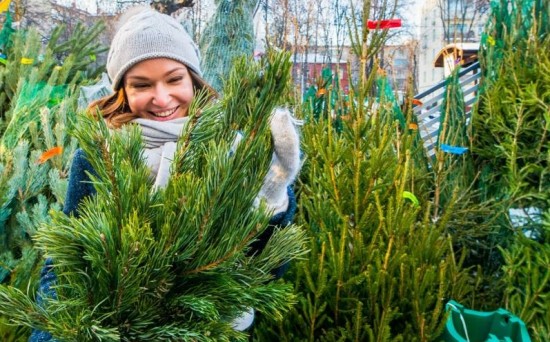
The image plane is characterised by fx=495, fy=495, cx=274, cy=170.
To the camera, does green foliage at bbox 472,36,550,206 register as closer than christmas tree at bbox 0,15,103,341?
No

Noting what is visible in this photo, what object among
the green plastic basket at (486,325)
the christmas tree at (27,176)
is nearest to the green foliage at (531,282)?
the green plastic basket at (486,325)

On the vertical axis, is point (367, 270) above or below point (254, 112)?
below

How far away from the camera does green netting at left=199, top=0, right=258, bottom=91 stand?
13.6 ft

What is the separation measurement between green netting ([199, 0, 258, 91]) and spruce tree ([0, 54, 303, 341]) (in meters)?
3.35

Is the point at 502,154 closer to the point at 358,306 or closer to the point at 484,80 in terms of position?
the point at 484,80

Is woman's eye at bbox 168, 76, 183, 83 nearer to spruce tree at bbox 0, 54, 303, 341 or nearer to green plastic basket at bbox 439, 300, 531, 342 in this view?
spruce tree at bbox 0, 54, 303, 341

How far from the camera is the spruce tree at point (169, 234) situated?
801mm

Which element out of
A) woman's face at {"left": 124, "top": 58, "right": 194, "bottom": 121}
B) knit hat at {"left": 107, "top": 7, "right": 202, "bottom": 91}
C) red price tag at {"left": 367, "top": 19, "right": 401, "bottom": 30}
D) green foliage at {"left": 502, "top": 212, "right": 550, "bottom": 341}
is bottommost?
green foliage at {"left": 502, "top": 212, "right": 550, "bottom": 341}

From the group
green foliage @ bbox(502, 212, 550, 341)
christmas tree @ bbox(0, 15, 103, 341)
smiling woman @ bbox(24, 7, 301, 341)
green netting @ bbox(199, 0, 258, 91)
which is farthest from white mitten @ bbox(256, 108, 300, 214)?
green netting @ bbox(199, 0, 258, 91)

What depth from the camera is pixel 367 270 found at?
176 cm

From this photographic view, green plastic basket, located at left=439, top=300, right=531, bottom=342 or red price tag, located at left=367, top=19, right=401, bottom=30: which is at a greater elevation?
red price tag, located at left=367, top=19, right=401, bottom=30

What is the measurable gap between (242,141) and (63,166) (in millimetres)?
1903

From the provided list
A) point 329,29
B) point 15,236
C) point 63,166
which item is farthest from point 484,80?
point 329,29

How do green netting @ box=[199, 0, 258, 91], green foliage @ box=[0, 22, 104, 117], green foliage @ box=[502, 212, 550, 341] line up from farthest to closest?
1. green netting @ box=[199, 0, 258, 91]
2. green foliage @ box=[0, 22, 104, 117]
3. green foliage @ box=[502, 212, 550, 341]
